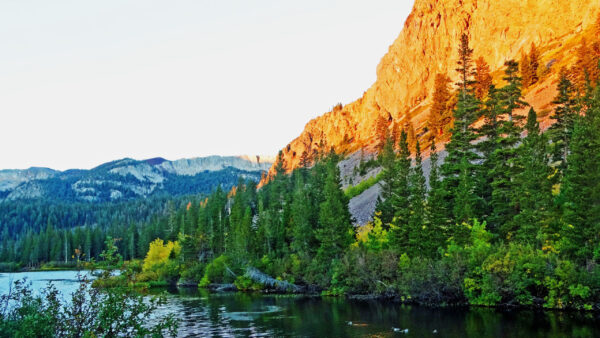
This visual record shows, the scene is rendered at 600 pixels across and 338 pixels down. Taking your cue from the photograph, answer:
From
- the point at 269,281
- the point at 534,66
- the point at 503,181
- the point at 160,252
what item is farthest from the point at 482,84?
the point at 160,252

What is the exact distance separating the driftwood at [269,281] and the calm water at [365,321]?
13.6 metres

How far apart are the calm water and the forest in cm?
378

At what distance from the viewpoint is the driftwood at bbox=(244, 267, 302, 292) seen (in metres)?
78.3

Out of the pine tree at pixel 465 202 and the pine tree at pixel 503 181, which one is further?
the pine tree at pixel 465 202

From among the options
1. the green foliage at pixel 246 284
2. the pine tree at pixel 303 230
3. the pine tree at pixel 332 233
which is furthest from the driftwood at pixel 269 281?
the pine tree at pixel 332 233

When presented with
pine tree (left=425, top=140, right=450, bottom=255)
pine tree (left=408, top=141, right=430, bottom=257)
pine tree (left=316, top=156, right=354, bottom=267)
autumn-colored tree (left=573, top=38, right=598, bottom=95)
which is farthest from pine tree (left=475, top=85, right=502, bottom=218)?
pine tree (left=316, top=156, right=354, bottom=267)

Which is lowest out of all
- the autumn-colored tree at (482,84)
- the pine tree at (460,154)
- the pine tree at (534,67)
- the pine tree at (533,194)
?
the pine tree at (533,194)

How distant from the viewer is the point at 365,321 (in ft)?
156

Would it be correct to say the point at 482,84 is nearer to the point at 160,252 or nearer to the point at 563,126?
the point at 563,126

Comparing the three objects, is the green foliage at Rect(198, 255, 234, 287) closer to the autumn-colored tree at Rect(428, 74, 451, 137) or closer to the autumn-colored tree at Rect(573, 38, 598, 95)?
the autumn-colored tree at Rect(428, 74, 451, 137)

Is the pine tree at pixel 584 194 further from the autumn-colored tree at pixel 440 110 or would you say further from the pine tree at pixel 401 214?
the autumn-colored tree at pixel 440 110

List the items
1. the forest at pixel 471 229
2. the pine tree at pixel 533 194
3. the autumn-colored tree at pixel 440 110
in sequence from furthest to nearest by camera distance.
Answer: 1. the autumn-colored tree at pixel 440 110
2. the pine tree at pixel 533 194
3. the forest at pixel 471 229

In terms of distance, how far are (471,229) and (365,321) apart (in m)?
20.2

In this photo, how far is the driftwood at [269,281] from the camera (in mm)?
78312
